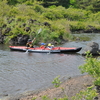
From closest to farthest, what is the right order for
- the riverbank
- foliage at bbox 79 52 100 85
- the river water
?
foliage at bbox 79 52 100 85 → the riverbank → the river water

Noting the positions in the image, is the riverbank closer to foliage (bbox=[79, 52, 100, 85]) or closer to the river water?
the river water

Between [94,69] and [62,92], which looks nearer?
[94,69]

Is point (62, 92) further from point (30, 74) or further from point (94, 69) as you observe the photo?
point (30, 74)

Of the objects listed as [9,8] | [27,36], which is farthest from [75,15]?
[27,36]

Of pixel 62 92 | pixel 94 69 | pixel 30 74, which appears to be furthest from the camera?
pixel 30 74

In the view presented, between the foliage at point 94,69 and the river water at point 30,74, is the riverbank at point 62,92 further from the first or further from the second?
the foliage at point 94,69

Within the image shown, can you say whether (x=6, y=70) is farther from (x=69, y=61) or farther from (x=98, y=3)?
(x=98, y=3)

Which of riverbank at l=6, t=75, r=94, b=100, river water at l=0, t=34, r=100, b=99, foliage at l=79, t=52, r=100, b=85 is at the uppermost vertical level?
foliage at l=79, t=52, r=100, b=85

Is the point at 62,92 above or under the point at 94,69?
under

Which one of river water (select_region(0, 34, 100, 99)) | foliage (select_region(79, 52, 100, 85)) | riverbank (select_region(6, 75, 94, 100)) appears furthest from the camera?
river water (select_region(0, 34, 100, 99))

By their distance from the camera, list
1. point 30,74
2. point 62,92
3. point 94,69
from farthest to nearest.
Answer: point 30,74 < point 62,92 < point 94,69

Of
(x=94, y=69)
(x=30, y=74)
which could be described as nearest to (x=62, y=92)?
(x=94, y=69)

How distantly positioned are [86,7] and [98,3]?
14.9ft

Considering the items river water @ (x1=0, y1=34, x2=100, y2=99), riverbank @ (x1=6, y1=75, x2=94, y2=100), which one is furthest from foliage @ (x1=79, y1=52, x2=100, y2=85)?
river water @ (x1=0, y1=34, x2=100, y2=99)
